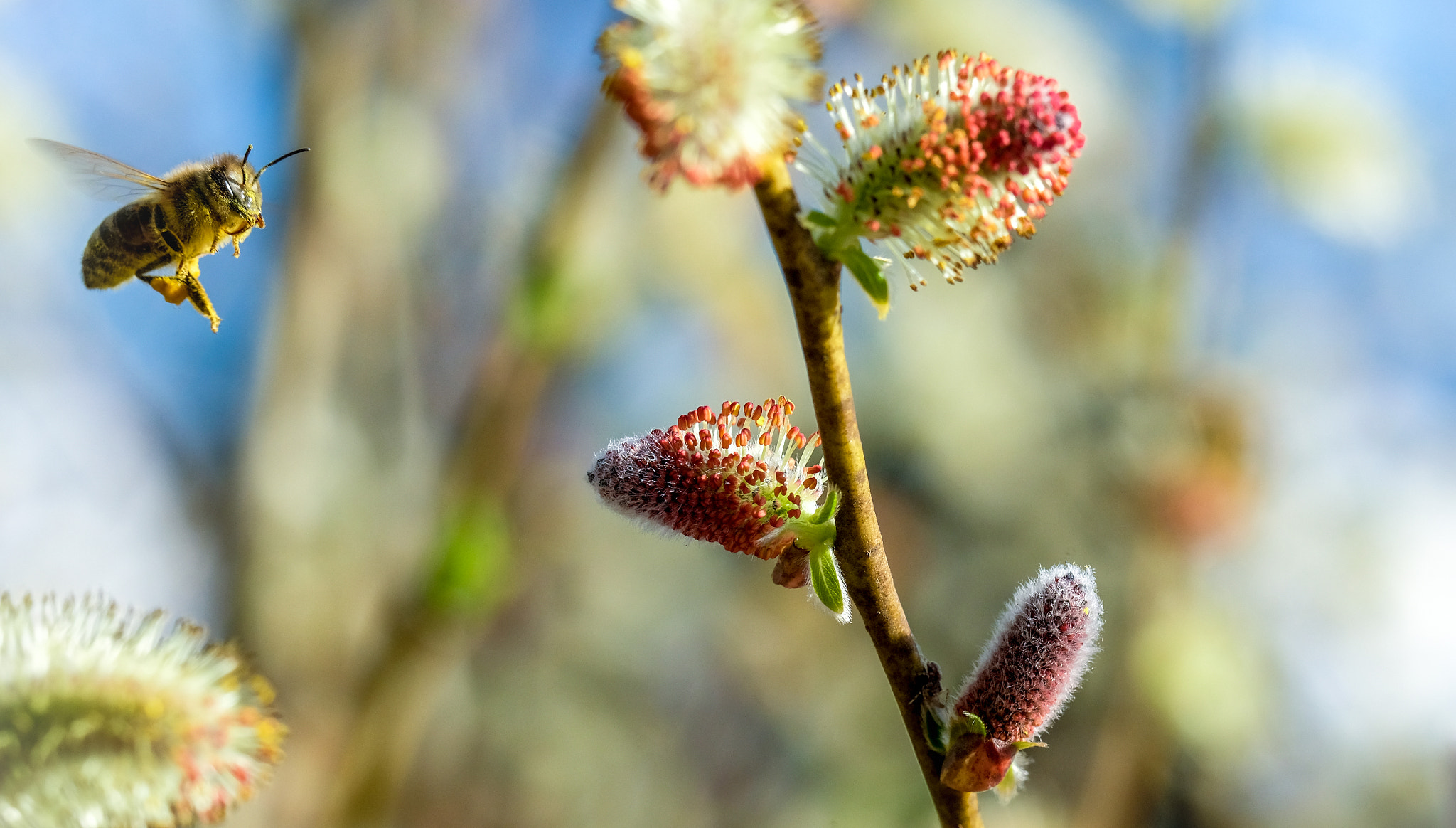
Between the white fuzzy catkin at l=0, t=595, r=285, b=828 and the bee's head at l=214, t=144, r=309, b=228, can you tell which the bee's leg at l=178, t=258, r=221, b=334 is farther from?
the white fuzzy catkin at l=0, t=595, r=285, b=828

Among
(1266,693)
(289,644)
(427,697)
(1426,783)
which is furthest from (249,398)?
(1426,783)


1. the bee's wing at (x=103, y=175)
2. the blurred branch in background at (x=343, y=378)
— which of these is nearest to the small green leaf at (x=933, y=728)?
the bee's wing at (x=103, y=175)

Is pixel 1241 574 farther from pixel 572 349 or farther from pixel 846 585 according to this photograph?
pixel 846 585

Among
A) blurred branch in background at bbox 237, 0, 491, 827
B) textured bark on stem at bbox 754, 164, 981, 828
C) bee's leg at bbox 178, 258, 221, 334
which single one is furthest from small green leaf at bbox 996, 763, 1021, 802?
blurred branch in background at bbox 237, 0, 491, 827

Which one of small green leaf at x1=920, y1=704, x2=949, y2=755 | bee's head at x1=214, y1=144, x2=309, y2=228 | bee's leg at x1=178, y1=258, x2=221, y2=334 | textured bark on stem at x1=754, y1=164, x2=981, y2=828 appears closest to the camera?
textured bark on stem at x1=754, y1=164, x2=981, y2=828

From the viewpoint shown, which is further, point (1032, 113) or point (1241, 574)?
point (1241, 574)

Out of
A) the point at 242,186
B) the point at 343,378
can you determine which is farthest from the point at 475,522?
the point at 343,378
